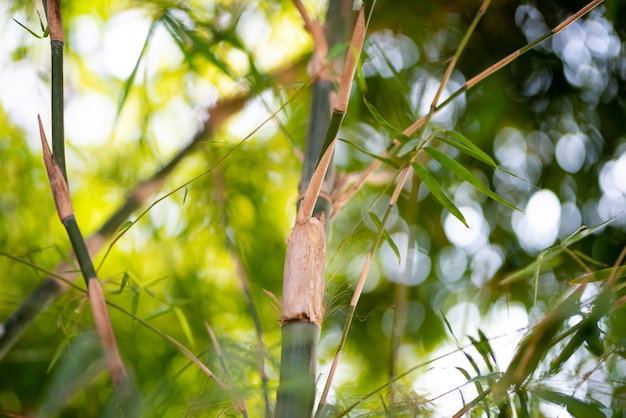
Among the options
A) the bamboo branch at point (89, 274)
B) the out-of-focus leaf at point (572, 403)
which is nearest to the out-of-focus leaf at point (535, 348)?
the out-of-focus leaf at point (572, 403)

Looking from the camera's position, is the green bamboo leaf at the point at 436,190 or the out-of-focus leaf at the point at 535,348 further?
the green bamboo leaf at the point at 436,190

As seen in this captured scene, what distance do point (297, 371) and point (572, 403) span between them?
20 centimetres

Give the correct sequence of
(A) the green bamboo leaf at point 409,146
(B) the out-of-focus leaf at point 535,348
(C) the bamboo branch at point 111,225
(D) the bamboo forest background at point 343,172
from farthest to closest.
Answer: (D) the bamboo forest background at point 343,172
(C) the bamboo branch at point 111,225
(A) the green bamboo leaf at point 409,146
(B) the out-of-focus leaf at point 535,348

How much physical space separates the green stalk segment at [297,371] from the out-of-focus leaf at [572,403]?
172mm

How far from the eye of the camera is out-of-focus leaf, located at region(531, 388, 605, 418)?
0.44 m

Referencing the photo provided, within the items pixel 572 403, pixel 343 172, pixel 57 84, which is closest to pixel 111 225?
pixel 343 172

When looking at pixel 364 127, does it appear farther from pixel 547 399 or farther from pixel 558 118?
pixel 547 399

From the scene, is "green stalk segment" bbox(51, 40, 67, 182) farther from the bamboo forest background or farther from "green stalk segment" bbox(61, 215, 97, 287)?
the bamboo forest background

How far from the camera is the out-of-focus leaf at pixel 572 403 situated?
0.44 metres

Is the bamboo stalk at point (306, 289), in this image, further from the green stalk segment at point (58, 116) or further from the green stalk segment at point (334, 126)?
the green stalk segment at point (58, 116)

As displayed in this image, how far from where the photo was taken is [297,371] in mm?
405

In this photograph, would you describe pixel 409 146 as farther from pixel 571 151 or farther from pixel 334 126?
pixel 571 151

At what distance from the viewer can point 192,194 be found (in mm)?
968

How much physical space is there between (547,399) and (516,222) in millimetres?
604
